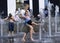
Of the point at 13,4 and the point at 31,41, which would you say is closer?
the point at 31,41

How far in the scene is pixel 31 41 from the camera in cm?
1269

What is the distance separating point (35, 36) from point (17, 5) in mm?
19859

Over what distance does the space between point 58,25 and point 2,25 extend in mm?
3241

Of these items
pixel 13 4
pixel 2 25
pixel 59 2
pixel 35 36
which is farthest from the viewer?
pixel 59 2

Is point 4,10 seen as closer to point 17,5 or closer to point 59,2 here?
point 17,5

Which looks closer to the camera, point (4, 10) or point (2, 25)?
point (2, 25)

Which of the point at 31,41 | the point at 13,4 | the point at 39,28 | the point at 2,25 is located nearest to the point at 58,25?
the point at 39,28

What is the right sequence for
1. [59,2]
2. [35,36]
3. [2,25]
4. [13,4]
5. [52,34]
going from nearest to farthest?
[35,36] < [52,34] < [2,25] < [13,4] < [59,2]

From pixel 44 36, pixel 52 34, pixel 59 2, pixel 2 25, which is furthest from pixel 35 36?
pixel 59 2

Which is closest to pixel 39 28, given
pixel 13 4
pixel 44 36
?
pixel 44 36

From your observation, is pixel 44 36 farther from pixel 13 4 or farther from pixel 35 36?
pixel 13 4

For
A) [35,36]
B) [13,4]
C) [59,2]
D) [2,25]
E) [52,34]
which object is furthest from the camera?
[59,2]

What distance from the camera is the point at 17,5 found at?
111ft

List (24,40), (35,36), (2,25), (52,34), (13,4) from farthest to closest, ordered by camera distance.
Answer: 1. (13,4)
2. (2,25)
3. (52,34)
4. (35,36)
5. (24,40)
